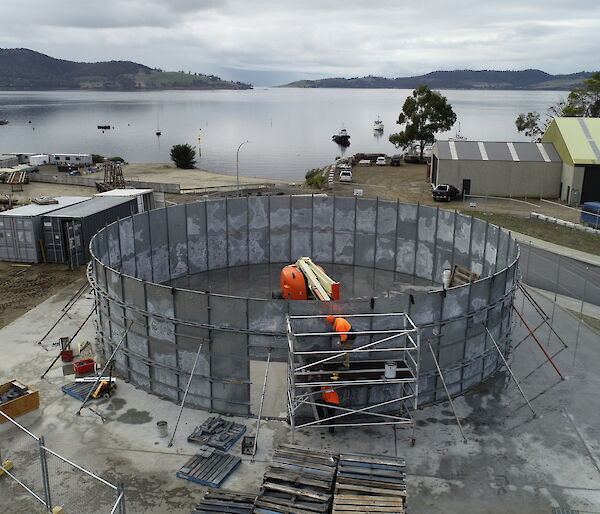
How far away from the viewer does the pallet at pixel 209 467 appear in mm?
16688

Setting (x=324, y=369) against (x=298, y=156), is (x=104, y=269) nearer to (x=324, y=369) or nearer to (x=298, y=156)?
(x=324, y=369)

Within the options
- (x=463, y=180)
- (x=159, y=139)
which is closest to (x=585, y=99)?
(x=463, y=180)

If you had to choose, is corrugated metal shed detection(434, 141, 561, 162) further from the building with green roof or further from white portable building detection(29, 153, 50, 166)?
white portable building detection(29, 153, 50, 166)

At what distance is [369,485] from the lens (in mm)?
15352

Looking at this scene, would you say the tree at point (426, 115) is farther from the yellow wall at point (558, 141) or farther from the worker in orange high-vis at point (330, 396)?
the worker in orange high-vis at point (330, 396)

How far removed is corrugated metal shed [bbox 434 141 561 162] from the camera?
5816 cm

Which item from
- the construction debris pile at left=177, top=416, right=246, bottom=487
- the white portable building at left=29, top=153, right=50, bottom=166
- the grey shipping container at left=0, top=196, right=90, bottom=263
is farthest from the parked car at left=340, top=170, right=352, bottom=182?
the construction debris pile at left=177, top=416, right=246, bottom=487

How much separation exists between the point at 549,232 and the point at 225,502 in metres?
37.3

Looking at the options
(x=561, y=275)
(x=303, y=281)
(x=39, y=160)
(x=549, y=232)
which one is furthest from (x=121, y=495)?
(x=39, y=160)

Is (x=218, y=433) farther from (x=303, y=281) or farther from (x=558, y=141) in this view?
(x=558, y=141)

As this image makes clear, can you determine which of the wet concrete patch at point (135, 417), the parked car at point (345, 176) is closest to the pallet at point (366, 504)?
the wet concrete patch at point (135, 417)

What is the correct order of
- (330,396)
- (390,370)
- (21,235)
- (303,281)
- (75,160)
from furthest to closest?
(75,160), (21,235), (303,281), (330,396), (390,370)

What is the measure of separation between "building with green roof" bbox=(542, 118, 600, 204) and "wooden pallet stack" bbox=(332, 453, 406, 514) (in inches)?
1822

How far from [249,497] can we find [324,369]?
4905 millimetres
